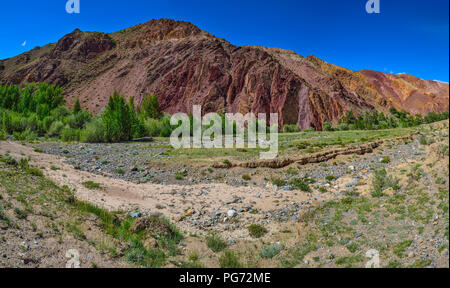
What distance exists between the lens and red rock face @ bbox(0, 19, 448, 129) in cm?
6569

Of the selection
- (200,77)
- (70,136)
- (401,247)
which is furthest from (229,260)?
(200,77)

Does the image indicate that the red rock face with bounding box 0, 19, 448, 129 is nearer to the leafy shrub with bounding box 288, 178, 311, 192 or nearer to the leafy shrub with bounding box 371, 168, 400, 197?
the leafy shrub with bounding box 288, 178, 311, 192

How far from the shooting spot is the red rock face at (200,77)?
65.7 m

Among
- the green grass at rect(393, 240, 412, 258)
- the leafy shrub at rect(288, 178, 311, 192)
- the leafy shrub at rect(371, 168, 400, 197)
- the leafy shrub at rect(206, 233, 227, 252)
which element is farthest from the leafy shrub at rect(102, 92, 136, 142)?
the green grass at rect(393, 240, 412, 258)

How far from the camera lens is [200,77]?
6844cm

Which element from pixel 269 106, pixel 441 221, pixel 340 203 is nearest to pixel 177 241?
pixel 340 203

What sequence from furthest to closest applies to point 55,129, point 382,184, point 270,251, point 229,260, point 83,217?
1. point 55,129
2. point 382,184
3. point 83,217
4. point 270,251
5. point 229,260

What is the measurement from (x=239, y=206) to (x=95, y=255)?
17.8ft

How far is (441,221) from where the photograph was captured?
16.8ft

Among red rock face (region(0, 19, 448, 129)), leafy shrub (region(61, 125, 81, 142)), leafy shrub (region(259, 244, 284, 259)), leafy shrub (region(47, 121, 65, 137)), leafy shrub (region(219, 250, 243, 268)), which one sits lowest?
leafy shrub (region(219, 250, 243, 268))

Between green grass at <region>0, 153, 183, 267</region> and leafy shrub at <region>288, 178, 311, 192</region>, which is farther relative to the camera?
leafy shrub at <region>288, 178, 311, 192</region>

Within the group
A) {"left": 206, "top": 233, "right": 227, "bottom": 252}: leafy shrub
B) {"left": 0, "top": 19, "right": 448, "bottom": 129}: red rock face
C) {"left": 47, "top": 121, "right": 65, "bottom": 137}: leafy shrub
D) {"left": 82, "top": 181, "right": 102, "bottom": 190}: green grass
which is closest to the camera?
{"left": 206, "top": 233, "right": 227, "bottom": 252}: leafy shrub

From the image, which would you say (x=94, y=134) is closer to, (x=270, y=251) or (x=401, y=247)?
(x=270, y=251)
